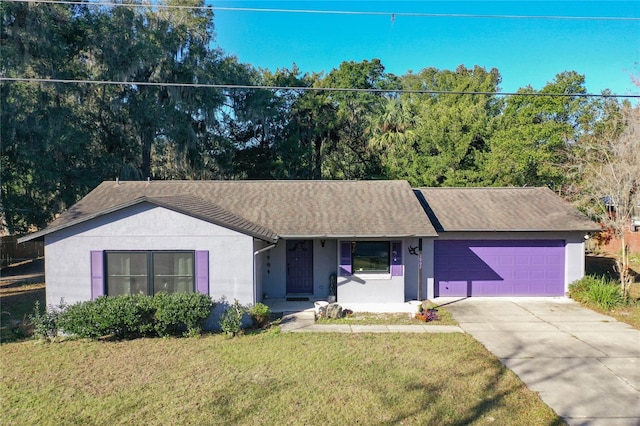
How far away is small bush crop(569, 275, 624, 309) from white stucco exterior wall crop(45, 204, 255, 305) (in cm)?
1024

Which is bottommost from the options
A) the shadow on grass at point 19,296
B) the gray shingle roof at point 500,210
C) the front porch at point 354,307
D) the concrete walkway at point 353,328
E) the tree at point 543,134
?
the shadow on grass at point 19,296

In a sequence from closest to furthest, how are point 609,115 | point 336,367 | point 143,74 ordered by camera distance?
1. point 336,367
2. point 609,115
3. point 143,74

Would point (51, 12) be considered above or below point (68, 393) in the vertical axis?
above

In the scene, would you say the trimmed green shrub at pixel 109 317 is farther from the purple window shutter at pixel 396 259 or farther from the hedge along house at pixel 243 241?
the purple window shutter at pixel 396 259

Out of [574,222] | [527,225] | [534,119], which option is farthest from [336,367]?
[534,119]

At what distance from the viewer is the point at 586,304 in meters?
12.2

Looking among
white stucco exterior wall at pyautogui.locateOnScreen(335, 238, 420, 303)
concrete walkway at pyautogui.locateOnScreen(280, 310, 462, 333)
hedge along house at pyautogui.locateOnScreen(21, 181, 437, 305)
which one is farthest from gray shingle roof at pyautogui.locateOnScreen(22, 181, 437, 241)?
concrete walkway at pyautogui.locateOnScreen(280, 310, 462, 333)

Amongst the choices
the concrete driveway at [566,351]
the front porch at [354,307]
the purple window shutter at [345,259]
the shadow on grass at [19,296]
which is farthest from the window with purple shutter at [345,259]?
the shadow on grass at [19,296]

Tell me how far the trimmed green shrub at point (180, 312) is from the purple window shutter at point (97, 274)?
1.62 metres

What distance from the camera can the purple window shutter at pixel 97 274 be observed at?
9.69m

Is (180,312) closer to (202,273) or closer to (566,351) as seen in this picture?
(202,273)

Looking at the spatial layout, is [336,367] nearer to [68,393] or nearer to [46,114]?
[68,393]

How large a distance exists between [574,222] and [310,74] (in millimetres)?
22225

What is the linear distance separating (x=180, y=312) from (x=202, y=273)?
1.17 meters
